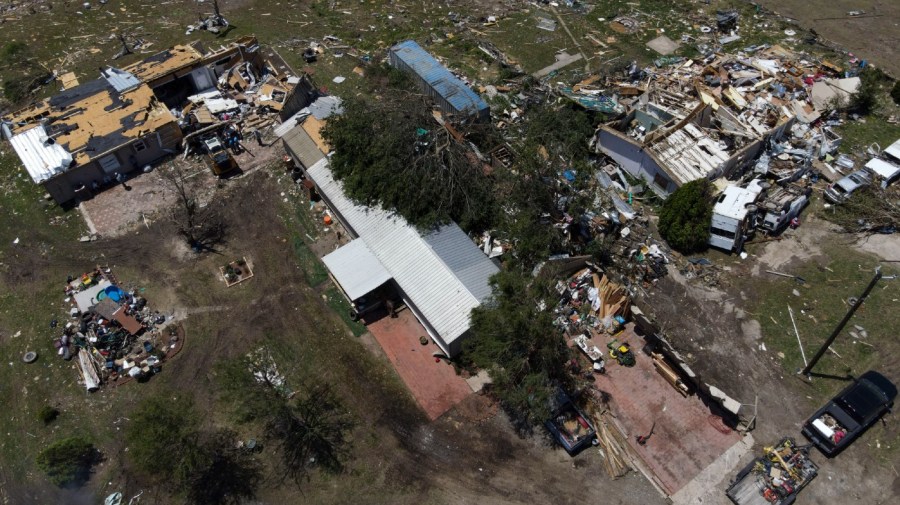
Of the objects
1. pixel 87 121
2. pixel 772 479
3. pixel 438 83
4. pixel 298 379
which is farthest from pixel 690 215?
pixel 87 121

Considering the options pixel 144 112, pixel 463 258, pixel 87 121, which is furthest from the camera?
pixel 144 112

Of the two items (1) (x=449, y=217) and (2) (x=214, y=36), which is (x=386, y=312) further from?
(2) (x=214, y=36)

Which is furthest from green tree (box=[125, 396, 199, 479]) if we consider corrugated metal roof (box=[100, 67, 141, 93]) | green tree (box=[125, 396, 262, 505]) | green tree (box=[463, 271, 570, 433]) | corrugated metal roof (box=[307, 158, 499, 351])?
corrugated metal roof (box=[100, 67, 141, 93])

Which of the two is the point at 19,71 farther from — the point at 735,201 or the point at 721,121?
the point at 735,201

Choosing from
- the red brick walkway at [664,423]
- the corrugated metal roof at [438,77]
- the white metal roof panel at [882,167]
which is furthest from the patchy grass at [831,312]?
the corrugated metal roof at [438,77]

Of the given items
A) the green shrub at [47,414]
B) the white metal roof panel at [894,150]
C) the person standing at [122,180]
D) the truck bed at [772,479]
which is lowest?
the green shrub at [47,414]

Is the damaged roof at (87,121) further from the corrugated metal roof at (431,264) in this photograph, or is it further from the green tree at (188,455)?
the green tree at (188,455)
